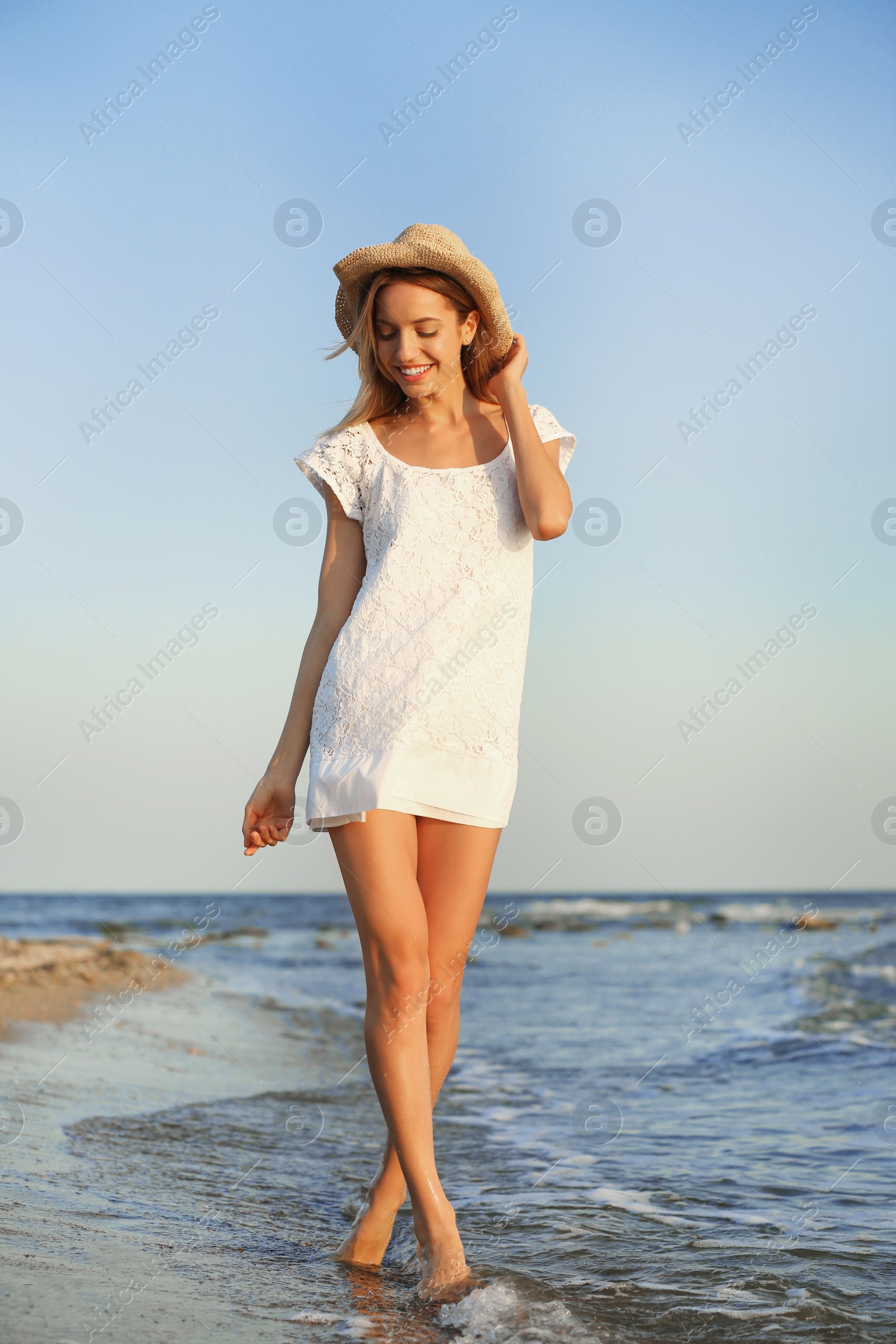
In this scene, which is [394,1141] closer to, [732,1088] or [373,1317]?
[373,1317]

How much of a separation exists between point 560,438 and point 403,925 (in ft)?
4.14

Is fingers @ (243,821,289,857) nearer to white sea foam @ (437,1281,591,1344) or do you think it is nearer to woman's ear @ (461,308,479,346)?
white sea foam @ (437,1281,591,1344)

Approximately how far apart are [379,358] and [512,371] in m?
0.33

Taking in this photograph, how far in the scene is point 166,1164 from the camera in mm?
3129

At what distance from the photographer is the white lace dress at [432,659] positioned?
2262 mm

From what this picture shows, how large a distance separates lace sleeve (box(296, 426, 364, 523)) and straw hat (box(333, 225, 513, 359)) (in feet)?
0.84

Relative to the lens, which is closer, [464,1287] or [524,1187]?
[464,1287]

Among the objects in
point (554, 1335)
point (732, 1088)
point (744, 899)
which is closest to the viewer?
point (554, 1335)

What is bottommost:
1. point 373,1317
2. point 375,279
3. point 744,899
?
point 744,899

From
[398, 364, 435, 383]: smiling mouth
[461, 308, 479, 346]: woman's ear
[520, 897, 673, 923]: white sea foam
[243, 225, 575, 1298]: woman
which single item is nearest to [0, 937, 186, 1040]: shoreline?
[243, 225, 575, 1298]: woman

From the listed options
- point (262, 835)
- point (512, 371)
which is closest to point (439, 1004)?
point (262, 835)

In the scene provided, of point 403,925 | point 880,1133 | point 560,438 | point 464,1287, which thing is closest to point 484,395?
point 560,438

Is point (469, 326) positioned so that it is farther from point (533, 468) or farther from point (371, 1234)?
point (371, 1234)

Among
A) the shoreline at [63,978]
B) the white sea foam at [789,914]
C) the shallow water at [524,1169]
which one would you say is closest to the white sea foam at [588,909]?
the white sea foam at [789,914]
